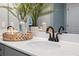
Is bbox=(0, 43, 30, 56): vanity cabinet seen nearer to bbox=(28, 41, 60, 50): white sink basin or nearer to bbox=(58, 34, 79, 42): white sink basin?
bbox=(28, 41, 60, 50): white sink basin

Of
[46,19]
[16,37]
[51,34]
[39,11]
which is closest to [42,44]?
[51,34]

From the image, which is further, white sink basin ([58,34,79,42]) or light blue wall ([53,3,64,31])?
light blue wall ([53,3,64,31])

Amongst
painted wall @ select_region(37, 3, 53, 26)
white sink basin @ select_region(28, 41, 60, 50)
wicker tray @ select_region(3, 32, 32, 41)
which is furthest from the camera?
painted wall @ select_region(37, 3, 53, 26)

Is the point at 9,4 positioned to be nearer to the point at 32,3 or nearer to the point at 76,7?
the point at 32,3

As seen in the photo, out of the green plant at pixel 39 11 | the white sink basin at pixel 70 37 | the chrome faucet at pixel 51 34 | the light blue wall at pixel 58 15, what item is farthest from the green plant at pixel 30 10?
the white sink basin at pixel 70 37

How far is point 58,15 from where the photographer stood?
6.13 feet

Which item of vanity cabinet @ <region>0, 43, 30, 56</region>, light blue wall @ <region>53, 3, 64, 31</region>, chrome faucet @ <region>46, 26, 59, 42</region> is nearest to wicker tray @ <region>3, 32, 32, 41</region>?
vanity cabinet @ <region>0, 43, 30, 56</region>

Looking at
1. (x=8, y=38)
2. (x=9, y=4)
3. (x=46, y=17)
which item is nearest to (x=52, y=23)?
(x=46, y=17)

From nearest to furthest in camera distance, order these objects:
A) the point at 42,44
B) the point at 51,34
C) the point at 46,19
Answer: the point at 42,44, the point at 51,34, the point at 46,19

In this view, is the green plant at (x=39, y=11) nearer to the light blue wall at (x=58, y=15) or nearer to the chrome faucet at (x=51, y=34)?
the light blue wall at (x=58, y=15)

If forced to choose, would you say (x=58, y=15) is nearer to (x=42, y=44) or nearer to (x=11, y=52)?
(x=42, y=44)

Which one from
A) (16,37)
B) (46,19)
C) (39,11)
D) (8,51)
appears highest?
(39,11)

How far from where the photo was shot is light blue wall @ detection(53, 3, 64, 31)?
182 centimetres

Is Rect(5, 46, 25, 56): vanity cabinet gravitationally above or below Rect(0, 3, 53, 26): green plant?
below
